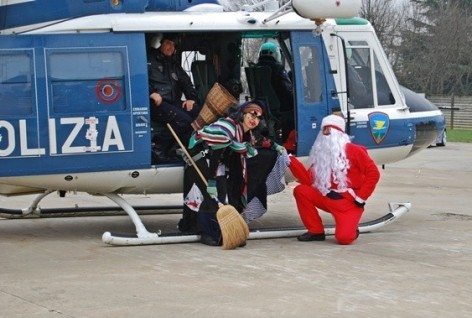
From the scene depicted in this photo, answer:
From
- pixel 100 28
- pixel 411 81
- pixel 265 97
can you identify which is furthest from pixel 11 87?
pixel 411 81

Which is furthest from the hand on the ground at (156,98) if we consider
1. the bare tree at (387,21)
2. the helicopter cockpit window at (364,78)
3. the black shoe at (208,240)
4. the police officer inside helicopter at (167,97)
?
the bare tree at (387,21)

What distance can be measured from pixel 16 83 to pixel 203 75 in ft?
8.94

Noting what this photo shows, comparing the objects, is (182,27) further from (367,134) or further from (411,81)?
(411,81)

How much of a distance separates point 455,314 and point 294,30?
4.90 m

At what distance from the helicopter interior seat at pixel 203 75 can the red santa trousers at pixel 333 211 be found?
193 cm

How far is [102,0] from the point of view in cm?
1107

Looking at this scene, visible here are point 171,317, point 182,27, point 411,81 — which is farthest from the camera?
point 411,81

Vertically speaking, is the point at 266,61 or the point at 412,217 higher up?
the point at 266,61

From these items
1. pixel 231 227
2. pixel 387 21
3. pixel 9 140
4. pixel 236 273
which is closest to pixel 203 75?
pixel 231 227

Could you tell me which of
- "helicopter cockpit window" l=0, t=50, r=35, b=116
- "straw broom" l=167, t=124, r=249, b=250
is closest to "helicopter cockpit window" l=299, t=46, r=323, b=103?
"straw broom" l=167, t=124, r=249, b=250

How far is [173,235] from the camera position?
10.9 meters

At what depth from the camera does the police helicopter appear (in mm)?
10484

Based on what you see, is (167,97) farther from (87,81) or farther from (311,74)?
(311,74)

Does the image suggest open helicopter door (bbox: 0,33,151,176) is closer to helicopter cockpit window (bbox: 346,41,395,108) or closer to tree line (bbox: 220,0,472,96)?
helicopter cockpit window (bbox: 346,41,395,108)
